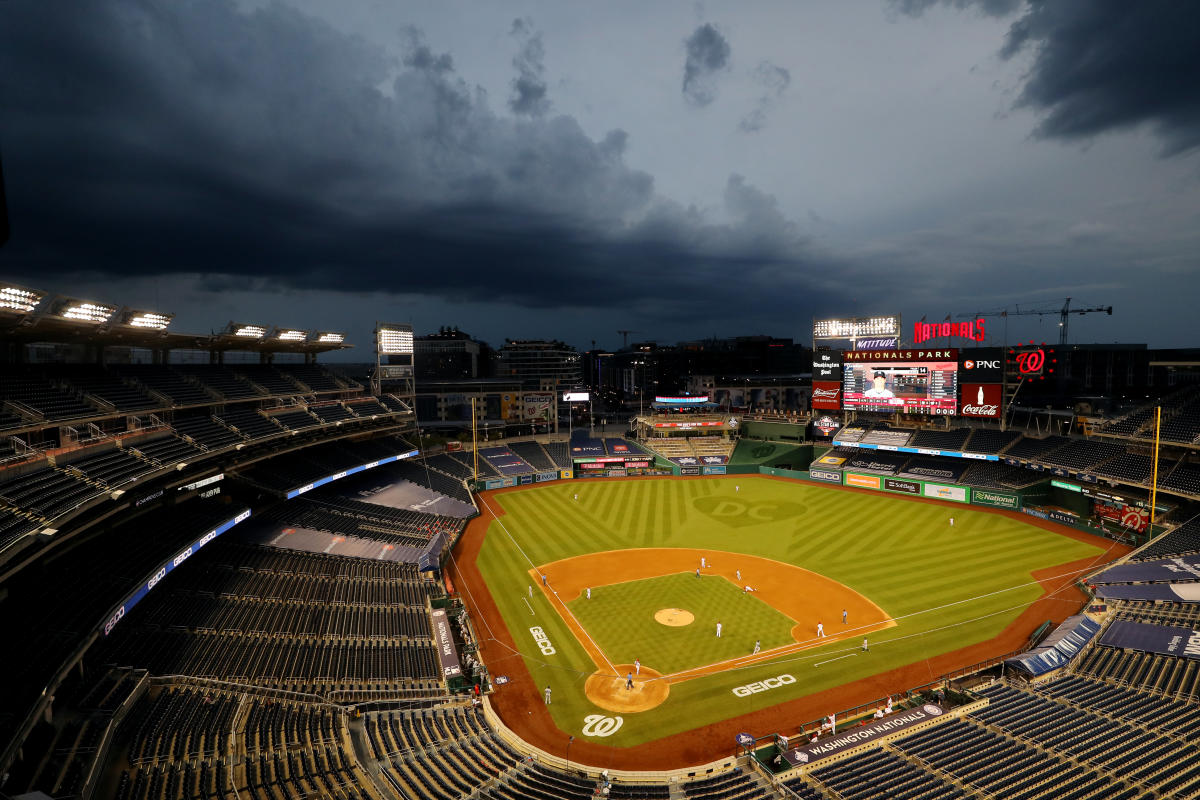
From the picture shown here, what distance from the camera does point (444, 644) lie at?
80.1 ft

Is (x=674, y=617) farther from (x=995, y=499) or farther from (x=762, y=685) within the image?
(x=995, y=499)

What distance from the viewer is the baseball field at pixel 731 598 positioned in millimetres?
22047

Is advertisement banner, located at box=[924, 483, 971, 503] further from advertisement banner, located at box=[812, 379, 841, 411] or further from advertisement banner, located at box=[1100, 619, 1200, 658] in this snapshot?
advertisement banner, located at box=[1100, 619, 1200, 658]

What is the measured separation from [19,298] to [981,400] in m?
58.2

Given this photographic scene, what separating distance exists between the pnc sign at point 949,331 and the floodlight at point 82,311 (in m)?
53.9

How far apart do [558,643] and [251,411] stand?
24.4 metres

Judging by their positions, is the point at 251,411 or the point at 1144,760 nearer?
the point at 1144,760

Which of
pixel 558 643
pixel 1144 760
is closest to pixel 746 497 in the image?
pixel 558 643

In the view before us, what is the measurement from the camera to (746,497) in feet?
165

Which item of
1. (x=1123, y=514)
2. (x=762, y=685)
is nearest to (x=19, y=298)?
(x=762, y=685)

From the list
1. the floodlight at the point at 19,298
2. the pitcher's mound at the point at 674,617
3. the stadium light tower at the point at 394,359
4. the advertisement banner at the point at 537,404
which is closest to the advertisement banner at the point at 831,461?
the advertisement banner at the point at 537,404

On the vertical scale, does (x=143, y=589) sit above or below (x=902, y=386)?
below

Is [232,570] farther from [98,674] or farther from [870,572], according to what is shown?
[870,572]

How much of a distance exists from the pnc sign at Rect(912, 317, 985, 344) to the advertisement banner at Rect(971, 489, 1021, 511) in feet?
39.9
